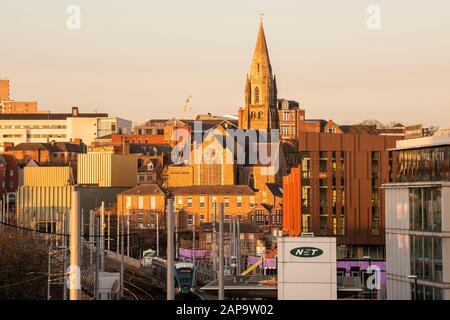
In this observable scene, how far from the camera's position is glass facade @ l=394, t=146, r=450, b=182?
149 feet

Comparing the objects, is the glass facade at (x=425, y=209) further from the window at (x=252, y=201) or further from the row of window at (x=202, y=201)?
the row of window at (x=202, y=201)

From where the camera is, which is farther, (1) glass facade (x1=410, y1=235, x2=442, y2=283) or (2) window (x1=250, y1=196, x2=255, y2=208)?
(2) window (x1=250, y1=196, x2=255, y2=208)

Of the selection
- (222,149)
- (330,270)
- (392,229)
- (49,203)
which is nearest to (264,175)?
(222,149)

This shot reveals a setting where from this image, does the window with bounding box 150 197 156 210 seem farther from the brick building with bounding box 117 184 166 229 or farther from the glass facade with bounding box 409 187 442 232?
the glass facade with bounding box 409 187 442 232

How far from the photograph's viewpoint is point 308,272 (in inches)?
1458

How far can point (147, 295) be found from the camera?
225ft

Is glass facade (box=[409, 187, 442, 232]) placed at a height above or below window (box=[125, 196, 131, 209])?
above

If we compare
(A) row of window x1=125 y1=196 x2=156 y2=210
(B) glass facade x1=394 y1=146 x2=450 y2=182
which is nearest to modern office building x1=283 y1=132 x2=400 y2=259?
(B) glass facade x1=394 y1=146 x2=450 y2=182

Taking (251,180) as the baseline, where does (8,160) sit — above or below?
above

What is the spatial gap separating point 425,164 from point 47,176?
13513 centimetres

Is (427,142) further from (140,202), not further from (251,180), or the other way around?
(251,180)

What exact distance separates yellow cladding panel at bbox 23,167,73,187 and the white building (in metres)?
129

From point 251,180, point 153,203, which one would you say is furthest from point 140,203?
point 251,180

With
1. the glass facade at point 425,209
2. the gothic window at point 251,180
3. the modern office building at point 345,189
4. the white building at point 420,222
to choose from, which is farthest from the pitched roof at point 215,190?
the glass facade at point 425,209
